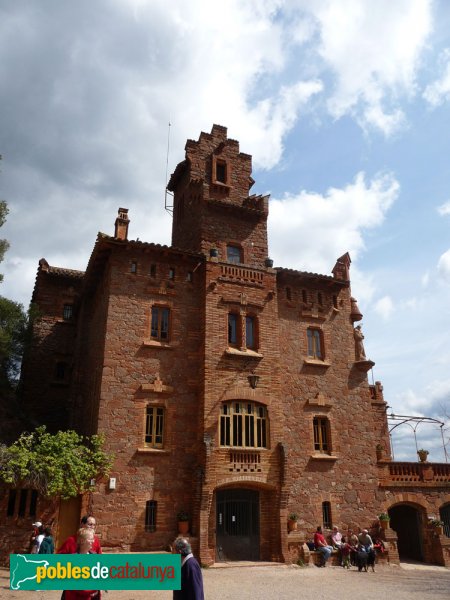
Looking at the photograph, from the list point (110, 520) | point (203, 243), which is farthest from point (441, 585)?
point (203, 243)

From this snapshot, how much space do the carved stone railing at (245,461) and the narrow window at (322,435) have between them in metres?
3.71

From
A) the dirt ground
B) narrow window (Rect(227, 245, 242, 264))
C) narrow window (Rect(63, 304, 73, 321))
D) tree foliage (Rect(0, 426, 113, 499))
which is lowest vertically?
the dirt ground

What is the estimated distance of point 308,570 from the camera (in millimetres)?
19406

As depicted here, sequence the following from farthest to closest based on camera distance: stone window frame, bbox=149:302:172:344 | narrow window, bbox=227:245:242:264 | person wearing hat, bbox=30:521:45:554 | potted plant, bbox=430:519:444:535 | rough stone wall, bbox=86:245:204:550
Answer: narrow window, bbox=227:245:242:264 < potted plant, bbox=430:519:444:535 < stone window frame, bbox=149:302:172:344 < rough stone wall, bbox=86:245:204:550 < person wearing hat, bbox=30:521:45:554

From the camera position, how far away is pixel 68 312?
31672 millimetres

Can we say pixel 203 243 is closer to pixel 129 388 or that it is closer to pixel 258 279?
pixel 258 279

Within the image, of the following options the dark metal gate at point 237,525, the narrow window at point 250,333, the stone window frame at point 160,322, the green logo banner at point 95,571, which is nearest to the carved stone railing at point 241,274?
the narrow window at point 250,333

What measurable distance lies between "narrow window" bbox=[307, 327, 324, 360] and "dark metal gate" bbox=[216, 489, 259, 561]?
24.8 ft

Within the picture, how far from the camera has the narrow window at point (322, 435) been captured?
23859 mm

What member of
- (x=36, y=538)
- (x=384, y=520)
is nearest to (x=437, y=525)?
(x=384, y=520)

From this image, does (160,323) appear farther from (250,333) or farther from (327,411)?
(327,411)

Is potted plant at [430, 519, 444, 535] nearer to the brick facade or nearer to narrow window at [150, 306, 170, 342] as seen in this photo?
the brick facade

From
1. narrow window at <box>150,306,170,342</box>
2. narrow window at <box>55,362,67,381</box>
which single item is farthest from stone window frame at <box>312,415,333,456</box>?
narrow window at <box>55,362,67,381</box>

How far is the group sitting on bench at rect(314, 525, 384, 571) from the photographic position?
798 inches
